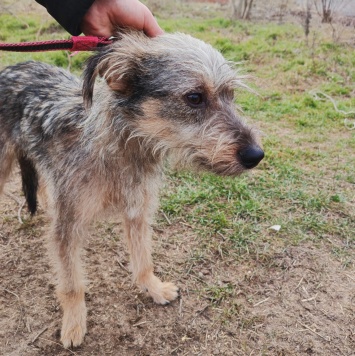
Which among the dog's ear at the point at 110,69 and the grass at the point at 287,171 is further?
the grass at the point at 287,171

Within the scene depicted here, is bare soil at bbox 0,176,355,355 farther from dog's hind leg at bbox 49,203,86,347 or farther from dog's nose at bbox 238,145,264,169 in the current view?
dog's nose at bbox 238,145,264,169

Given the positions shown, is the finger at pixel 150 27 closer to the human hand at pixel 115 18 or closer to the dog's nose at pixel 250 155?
the human hand at pixel 115 18

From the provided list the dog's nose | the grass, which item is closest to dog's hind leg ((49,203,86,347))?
the grass

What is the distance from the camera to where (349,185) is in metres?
4.41

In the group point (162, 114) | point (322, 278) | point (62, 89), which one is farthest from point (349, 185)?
point (62, 89)

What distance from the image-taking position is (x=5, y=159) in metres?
3.24

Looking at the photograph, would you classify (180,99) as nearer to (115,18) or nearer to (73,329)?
(115,18)

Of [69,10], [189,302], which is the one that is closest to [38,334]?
[189,302]

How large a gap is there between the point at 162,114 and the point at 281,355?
183 cm

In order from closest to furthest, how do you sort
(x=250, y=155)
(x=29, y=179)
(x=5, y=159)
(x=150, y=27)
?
1. (x=250, y=155)
2. (x=150, y=27)
3. (x=5, y=159)
4. (x=29, y=179)

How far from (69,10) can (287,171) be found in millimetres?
3008

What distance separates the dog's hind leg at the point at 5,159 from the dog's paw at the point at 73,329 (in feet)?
4.35

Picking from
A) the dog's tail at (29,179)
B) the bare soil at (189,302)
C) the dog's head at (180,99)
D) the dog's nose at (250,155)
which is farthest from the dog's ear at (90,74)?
the bare soil at (189,302)

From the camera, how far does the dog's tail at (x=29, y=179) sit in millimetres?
3354
